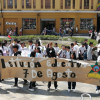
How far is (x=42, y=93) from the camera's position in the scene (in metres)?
9.89

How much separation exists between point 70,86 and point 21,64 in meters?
2.05

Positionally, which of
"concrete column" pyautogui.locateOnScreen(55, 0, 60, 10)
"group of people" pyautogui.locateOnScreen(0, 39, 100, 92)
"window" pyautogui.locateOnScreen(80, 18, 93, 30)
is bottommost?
"window" pyautogui.locateOnScreen(80, 18, 93, 30)

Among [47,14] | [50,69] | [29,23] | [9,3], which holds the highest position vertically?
[9,3]

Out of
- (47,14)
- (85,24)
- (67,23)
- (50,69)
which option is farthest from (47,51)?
(85,24)

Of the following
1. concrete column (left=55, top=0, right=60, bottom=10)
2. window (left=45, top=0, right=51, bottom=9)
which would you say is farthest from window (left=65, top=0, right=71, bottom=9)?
window (left=45, top=0, right=51, bottom=9)

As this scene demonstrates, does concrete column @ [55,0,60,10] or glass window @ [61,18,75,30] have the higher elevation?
concrete column @ [55,0,60,10]

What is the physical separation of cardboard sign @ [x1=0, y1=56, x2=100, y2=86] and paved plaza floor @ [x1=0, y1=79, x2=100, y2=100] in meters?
0.49

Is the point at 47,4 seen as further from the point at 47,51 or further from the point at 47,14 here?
the point at 47,51

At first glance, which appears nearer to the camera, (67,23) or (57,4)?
(57,4)

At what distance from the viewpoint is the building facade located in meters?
41.1

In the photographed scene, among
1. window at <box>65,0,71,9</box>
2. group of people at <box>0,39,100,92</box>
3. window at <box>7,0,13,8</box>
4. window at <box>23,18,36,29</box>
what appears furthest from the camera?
window at <box>7,0,13,8</box>

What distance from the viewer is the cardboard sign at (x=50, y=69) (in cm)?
976

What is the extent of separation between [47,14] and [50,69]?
32.3 metres

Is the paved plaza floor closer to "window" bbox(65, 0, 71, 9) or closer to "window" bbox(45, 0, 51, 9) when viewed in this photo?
"window" bbox(65, 0, 71, 9)
